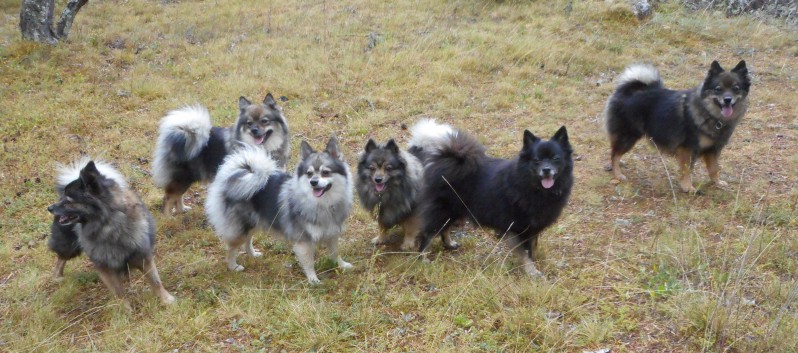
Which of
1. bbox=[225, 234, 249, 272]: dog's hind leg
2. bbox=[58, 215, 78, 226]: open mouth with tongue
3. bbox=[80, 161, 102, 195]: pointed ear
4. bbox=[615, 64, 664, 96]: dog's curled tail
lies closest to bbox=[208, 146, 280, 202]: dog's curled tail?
A: bbox=[225, 234, 249, 272]: dog's hind leg

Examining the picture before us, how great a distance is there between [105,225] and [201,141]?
181 cm

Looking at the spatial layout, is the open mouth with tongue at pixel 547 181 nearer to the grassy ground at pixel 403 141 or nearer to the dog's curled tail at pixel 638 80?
the grassy ground at pixel 403 141

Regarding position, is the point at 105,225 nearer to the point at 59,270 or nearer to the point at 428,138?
the point at 59,270

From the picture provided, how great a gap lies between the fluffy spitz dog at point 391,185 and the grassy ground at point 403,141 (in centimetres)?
35

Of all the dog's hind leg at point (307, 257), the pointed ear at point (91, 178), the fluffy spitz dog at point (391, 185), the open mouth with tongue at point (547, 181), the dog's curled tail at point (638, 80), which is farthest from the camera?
the dog's curled tail at point (638, 80)

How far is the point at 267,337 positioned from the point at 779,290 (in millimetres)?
3510

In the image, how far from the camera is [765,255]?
410cm

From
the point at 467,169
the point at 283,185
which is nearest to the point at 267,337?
the point at 283,185

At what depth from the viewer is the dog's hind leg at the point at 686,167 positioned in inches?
231

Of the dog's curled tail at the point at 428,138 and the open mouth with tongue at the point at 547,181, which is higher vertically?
the dog's curled tail at the point at 428,138

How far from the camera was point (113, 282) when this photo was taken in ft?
13.8

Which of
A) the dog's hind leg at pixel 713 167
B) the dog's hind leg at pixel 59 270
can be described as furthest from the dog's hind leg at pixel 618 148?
the dog's hind leg at pixel 59 270

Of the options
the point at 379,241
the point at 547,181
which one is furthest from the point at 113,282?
the point at 547,181

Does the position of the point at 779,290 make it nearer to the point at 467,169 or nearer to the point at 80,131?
the point at 467,169
